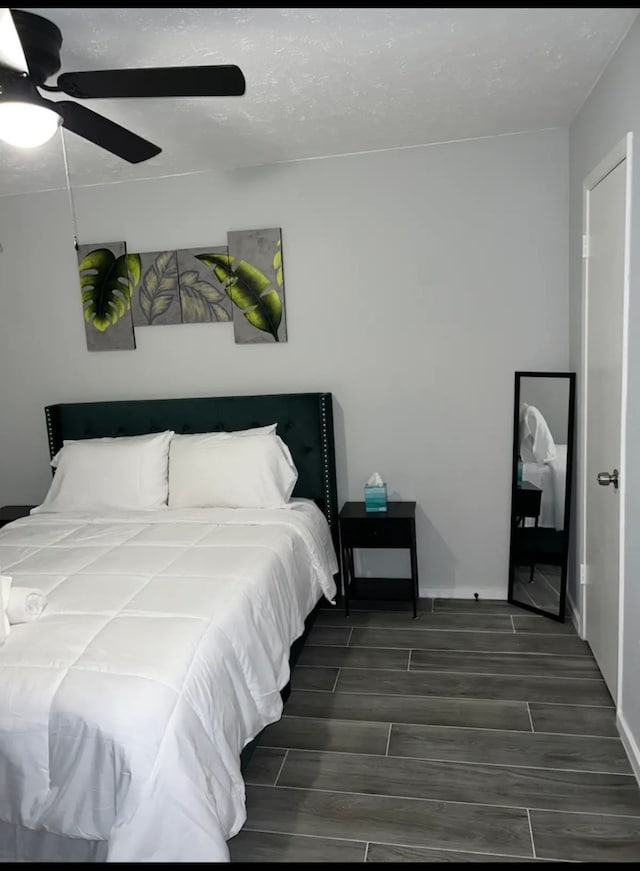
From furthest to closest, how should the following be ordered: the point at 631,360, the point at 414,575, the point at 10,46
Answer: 1. the point at 414,575
2. the point at 631,360
3. the point at 10,46

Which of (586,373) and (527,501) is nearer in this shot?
(586,373)

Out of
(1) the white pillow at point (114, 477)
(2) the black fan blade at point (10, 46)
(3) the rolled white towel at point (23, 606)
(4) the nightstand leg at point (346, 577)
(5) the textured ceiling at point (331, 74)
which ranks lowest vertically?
(4) the nightstand leg at point (346, 577)

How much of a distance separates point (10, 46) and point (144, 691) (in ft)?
5.79

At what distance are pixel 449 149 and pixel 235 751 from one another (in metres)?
3.03

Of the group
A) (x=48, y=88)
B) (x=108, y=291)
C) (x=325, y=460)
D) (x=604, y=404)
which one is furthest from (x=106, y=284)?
(x=604, y=404)

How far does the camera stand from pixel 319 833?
2053 mm

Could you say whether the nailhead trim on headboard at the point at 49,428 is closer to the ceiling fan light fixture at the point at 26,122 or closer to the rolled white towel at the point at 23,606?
the rolled white towel at the point at 23,606

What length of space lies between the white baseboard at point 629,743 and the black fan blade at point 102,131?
265 centimetres

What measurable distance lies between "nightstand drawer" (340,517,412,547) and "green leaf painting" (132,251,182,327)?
1.61 m

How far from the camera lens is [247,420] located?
12.3ft

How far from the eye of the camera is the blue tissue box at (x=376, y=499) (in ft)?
11.7

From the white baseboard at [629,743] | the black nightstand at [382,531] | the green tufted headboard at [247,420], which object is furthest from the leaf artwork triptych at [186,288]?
the white baseboard at [629,743]

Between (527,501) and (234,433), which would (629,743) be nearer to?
(527,501)

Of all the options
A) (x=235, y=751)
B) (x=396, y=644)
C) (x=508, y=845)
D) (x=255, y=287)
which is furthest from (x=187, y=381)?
(x=508, y=845)
